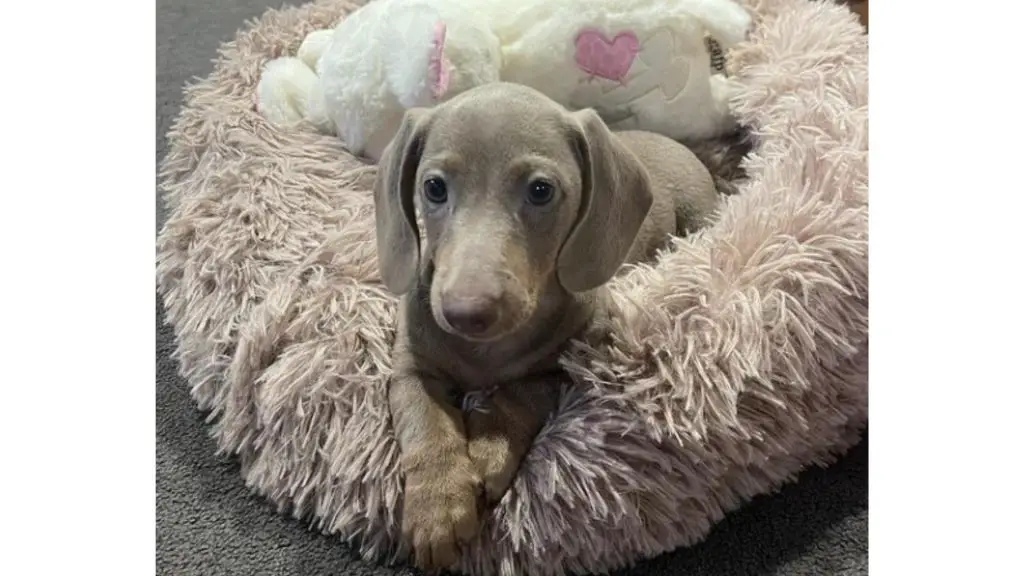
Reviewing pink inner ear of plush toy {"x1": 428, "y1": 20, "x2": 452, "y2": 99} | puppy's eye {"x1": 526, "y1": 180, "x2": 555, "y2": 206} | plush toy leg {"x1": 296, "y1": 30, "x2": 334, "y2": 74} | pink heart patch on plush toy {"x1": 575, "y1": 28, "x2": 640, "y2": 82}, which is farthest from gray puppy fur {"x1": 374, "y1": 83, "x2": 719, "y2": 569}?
plush toy leg {"x1": 296, "y1": 30, "x2": 334, "y2": 74}

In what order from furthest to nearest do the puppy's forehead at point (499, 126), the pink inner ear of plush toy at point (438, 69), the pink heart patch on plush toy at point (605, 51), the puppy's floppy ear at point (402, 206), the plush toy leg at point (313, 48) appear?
the plush toy leg at point (313, 48) < the pink heart patch on plush toy at point (605, 51) < the pink inner ear of plush toy at point (438, 69) < the puppy's floppy ear at point (402, 206) < the puppy's forehead at point (499, 126)

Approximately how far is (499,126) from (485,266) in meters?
0.23

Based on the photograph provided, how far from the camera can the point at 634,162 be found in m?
1.39

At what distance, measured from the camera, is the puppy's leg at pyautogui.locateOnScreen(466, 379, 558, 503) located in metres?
1.31

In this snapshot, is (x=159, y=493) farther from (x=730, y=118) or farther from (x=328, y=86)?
(x=730, y=118)

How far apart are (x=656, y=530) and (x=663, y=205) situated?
73 centimetres

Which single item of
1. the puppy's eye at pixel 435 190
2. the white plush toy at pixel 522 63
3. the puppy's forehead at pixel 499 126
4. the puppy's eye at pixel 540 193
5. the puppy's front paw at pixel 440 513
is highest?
the puppy's forehead at pixel 499 126

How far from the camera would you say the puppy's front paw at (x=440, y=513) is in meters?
1.25

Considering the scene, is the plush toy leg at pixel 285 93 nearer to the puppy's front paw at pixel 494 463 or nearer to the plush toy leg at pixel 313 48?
the plush toy leg at pixel 313 48

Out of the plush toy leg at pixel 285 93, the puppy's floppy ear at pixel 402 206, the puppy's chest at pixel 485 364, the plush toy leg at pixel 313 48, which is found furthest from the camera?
the plush toy leg at pixel 313 48

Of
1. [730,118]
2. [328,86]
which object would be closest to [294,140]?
[328,86]

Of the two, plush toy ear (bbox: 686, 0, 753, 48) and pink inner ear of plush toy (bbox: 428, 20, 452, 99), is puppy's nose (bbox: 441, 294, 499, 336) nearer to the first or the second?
pink inner ear of plush toy (bbox: 428, 20, 452, 99)

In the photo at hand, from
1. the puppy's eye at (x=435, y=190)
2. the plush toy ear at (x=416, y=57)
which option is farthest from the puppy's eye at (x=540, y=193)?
the plush toy ear at (x=416, y=57)

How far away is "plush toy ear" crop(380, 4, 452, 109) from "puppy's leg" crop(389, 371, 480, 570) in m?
0.76
